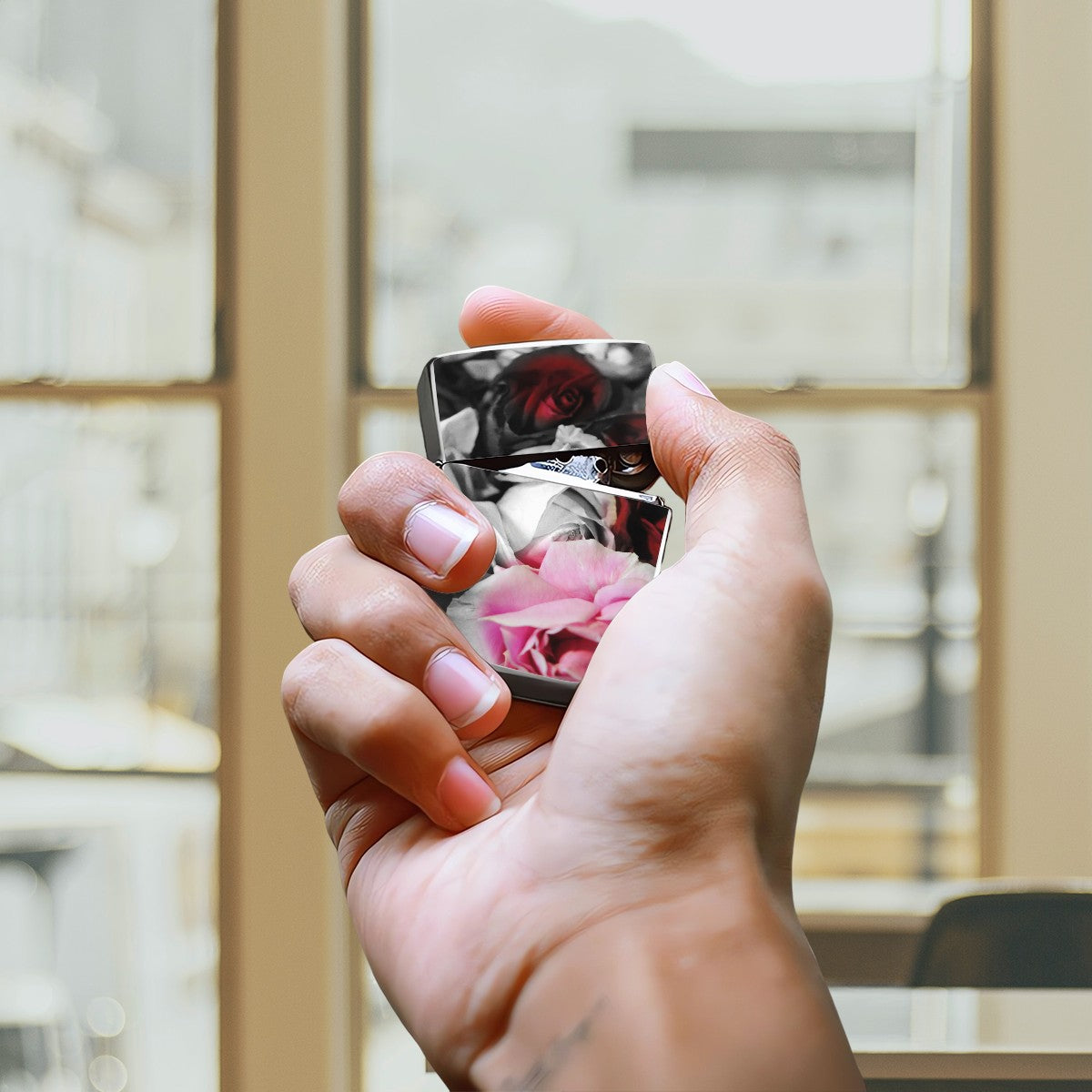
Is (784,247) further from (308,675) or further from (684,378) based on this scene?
(308,675)

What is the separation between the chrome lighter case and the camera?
1.49 feet

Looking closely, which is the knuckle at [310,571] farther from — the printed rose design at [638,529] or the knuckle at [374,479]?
the printed rose design at [638,529]

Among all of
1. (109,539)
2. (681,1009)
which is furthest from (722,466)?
(109,539)

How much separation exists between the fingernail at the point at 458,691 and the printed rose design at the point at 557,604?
21 mm

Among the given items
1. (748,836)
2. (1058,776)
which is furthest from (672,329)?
(748,836)

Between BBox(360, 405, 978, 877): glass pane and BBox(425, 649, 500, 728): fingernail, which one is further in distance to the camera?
BBox(360, 405, 978, 877): glass pane

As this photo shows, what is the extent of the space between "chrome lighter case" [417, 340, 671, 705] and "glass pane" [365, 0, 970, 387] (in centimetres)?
78

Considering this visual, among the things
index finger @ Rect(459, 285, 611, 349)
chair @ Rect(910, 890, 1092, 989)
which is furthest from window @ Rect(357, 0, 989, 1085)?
index finger @ Rect(459, 285, 611, 349)

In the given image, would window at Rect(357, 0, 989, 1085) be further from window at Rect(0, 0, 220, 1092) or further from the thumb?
the thumb

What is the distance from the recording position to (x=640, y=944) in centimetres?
38

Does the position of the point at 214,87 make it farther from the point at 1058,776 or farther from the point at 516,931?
→ the point at 1058,776

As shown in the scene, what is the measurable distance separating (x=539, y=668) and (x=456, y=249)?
93cm

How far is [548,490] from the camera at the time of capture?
0.46 meters

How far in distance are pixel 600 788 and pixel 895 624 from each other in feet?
3.11
